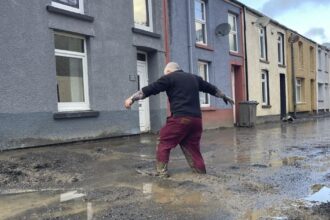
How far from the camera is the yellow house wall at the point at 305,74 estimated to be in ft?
92.7

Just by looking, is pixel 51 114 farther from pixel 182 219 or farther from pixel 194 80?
pixel 182 219

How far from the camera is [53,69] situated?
10.4 m

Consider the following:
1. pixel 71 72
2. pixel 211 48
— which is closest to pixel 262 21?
pixel 211 48

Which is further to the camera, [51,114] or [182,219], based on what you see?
[51,114]

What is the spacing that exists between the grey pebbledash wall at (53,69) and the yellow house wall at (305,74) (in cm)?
1618

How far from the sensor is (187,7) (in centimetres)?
1655

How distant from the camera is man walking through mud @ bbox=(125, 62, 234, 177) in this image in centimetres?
667

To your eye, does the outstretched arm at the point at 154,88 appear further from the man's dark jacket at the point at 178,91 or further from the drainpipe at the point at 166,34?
the drainpipe at the point at 166,34

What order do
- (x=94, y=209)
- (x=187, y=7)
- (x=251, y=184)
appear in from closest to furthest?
(x=94, y=209)
(x=251, y=184)
(x=187, y=7)

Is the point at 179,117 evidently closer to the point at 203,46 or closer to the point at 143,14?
the point at 143,14

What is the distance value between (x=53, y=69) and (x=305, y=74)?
24428 mm

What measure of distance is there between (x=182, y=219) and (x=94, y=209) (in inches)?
40.8

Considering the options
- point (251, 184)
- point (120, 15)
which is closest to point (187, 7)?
point (120, 15)

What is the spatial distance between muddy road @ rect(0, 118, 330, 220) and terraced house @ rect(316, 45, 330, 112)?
27.6 m
